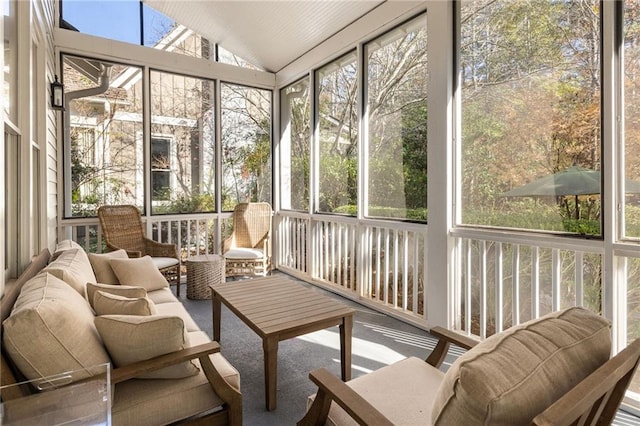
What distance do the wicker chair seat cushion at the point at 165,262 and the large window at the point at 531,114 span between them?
10.7ft

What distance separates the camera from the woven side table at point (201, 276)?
4.16 m

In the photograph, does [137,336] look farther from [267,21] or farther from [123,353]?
[267,21]

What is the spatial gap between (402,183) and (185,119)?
10.8 ft

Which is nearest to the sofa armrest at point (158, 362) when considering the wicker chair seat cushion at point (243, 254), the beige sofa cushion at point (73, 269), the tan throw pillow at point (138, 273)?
the beige sofa cushion at point (73, 269)

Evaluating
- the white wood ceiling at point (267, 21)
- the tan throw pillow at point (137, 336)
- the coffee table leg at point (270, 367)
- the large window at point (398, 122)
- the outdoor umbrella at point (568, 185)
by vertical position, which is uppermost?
the white wood ceiling at point (267, 21)

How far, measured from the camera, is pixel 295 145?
17.8 feet

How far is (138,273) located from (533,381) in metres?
2.82

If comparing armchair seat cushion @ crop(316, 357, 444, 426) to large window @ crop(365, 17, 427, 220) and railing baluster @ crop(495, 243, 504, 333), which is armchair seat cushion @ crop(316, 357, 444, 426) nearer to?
railing baluster @ crop(495, 243, 504, 333)

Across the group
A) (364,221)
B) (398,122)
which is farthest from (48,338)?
(398,122)

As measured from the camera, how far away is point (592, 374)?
0.90 meters

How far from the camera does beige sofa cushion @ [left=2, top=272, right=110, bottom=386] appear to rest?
1.21 meters

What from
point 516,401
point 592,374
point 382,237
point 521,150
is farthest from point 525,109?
point 516,401

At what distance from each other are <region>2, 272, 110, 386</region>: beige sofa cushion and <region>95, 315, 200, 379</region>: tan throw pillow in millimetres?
45

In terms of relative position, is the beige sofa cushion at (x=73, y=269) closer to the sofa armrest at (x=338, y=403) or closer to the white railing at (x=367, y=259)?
the sofa armrest at (x=338, y=403)
